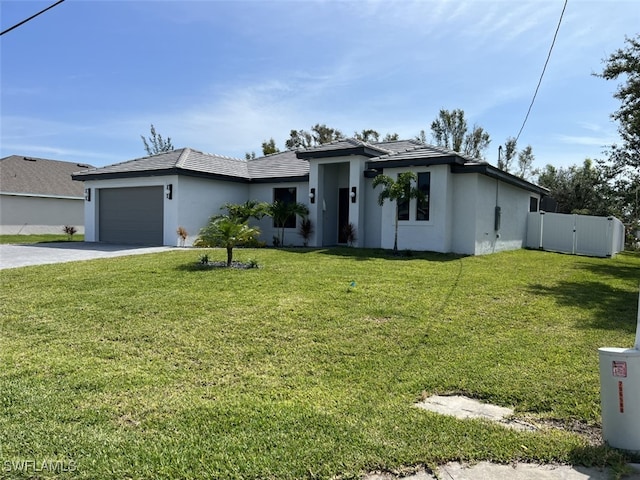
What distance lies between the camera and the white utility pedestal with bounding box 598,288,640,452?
308cm

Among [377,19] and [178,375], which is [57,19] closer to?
[377,19]

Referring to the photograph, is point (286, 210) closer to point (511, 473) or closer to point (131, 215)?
point (131, 215)

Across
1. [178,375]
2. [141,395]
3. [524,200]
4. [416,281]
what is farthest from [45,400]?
[524,200]

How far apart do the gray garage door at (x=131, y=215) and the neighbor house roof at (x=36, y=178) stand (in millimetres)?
12865

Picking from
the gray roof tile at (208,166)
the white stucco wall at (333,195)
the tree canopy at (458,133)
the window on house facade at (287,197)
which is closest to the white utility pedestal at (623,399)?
the white stucco wall at (333,195)

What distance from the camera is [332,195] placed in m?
18.5

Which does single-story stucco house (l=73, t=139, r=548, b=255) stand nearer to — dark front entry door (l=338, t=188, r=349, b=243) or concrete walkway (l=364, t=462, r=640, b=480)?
dark front entry door (l=338, t=188, r=349, b=243)

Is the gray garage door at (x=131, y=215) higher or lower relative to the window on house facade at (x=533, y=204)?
lower

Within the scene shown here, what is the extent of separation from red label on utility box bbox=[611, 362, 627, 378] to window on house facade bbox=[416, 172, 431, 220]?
12.1 m

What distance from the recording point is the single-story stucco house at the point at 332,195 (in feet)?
49.2

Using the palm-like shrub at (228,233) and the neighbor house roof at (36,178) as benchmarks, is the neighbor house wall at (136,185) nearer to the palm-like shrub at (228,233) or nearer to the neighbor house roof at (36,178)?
the palm-like shrub at (228,233)

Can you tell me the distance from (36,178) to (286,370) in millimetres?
33287

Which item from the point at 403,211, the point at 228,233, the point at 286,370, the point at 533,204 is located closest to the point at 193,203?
the point at 228,233

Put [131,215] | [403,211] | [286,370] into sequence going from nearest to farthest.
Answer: [286,370], [403,211], [131,215]
